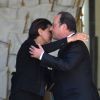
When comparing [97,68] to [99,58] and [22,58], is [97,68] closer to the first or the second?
[99,58]

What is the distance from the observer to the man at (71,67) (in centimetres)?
362

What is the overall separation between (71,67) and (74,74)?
0.13m

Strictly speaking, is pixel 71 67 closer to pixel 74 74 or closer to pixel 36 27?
pixel 74 74

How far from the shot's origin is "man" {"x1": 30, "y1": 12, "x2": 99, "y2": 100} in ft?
11.9

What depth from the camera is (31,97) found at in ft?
13.5

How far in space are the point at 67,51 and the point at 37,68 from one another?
1.59 ft

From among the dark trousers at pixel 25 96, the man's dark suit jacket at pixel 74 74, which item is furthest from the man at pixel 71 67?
the dark trousers at pixel 25 96

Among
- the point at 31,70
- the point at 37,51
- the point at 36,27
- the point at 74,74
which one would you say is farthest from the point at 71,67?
the point at 36,27

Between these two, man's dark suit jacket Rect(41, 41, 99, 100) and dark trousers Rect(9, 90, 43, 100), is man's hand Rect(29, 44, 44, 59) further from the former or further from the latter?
dark trousers Rect(9, 90, 43, 100)

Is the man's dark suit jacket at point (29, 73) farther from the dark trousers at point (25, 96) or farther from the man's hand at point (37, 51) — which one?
the man's hand at point (37, 51)

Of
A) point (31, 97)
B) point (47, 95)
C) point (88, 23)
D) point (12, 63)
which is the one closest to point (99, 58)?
point (88, 23)

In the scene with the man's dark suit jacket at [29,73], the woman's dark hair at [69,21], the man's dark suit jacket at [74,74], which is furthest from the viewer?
the man's dark suit jacket at [29,73]

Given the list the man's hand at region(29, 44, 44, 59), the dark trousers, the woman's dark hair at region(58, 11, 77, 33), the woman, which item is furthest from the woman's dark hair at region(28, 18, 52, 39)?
the dark trousers

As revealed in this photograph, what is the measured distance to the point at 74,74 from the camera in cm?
370
